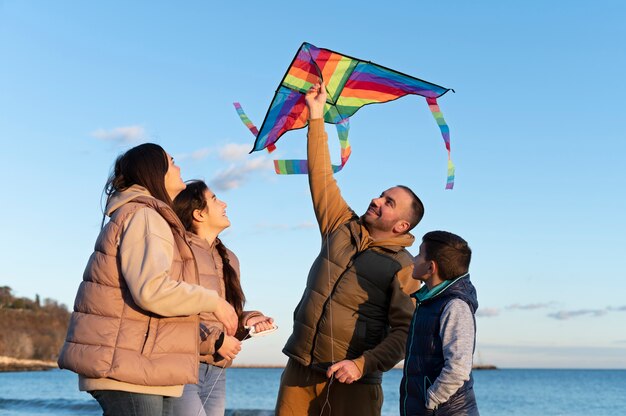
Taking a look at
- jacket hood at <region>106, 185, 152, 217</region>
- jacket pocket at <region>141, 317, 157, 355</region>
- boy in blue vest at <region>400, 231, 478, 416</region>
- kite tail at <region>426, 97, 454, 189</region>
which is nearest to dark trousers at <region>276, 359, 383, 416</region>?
boy in blue vest at <region>400, 231, 478, 416</region>

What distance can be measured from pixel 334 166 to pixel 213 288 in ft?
5.12

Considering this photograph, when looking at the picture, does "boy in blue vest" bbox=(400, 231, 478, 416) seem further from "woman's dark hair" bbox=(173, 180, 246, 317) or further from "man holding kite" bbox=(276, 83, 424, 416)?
"woman's dark hair" bbox=(173, 180, 246, 317)

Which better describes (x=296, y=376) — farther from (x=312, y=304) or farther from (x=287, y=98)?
(x=287, y=98)

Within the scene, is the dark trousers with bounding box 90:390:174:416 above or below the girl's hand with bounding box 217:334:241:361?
below

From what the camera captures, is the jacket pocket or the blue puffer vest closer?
the jacket pocket

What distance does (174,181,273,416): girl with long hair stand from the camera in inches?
145

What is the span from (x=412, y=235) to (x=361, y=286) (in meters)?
0.44

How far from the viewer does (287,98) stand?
5.04 metres

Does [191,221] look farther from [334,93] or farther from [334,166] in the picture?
[334,93]

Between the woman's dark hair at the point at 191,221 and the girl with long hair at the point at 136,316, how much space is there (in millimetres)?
879

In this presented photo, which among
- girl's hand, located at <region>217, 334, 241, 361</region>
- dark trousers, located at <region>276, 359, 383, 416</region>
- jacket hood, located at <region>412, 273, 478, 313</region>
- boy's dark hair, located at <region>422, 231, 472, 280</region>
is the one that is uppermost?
boy's dark hair, located at <region>422, 231, 472, 280</region>

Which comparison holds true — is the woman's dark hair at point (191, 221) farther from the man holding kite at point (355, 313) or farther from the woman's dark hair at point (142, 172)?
the woman's dark hair at point (142, 172)

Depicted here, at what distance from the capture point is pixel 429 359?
3.87m

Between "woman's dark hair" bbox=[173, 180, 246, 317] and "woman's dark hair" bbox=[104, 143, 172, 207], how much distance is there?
28.3 inches
